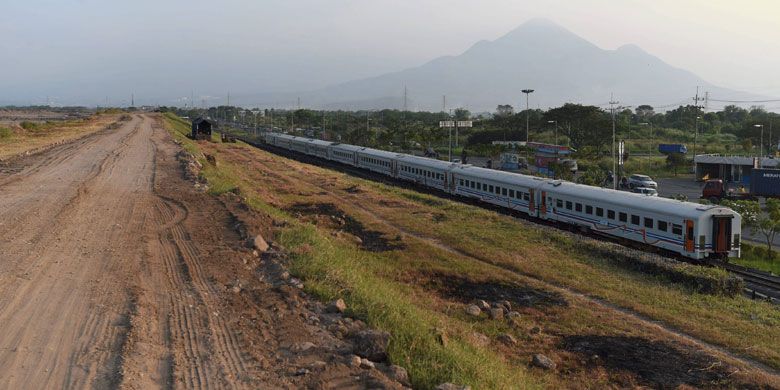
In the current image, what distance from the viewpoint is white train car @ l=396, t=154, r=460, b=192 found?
45.3 m

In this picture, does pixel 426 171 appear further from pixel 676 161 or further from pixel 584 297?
pixel 676 161

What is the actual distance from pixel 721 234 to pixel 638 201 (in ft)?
11.6

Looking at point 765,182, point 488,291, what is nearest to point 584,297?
point 488,291

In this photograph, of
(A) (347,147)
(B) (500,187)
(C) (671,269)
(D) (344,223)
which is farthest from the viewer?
(A) (347,147)

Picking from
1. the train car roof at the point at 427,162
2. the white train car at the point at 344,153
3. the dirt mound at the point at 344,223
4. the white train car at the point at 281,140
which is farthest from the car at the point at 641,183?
the white train car at the point at 281,140

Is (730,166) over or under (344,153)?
under

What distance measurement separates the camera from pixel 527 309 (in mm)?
17375

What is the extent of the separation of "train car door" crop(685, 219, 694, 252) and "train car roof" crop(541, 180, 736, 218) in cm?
26

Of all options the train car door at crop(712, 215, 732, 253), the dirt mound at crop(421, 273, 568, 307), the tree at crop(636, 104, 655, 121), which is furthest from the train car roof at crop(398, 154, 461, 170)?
the tree at crop(636, 104, 655, 121)

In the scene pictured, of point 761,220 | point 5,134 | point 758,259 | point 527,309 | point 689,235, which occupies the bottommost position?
point 758,259

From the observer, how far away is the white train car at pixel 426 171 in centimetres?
4531

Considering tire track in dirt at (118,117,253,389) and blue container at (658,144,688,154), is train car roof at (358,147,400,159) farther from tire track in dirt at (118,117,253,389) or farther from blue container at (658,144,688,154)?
blue container at (658,144,688,154)

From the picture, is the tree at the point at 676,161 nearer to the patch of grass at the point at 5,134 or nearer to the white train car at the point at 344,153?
the white train car at the point at 344,153

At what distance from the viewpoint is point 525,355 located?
13.5 m
